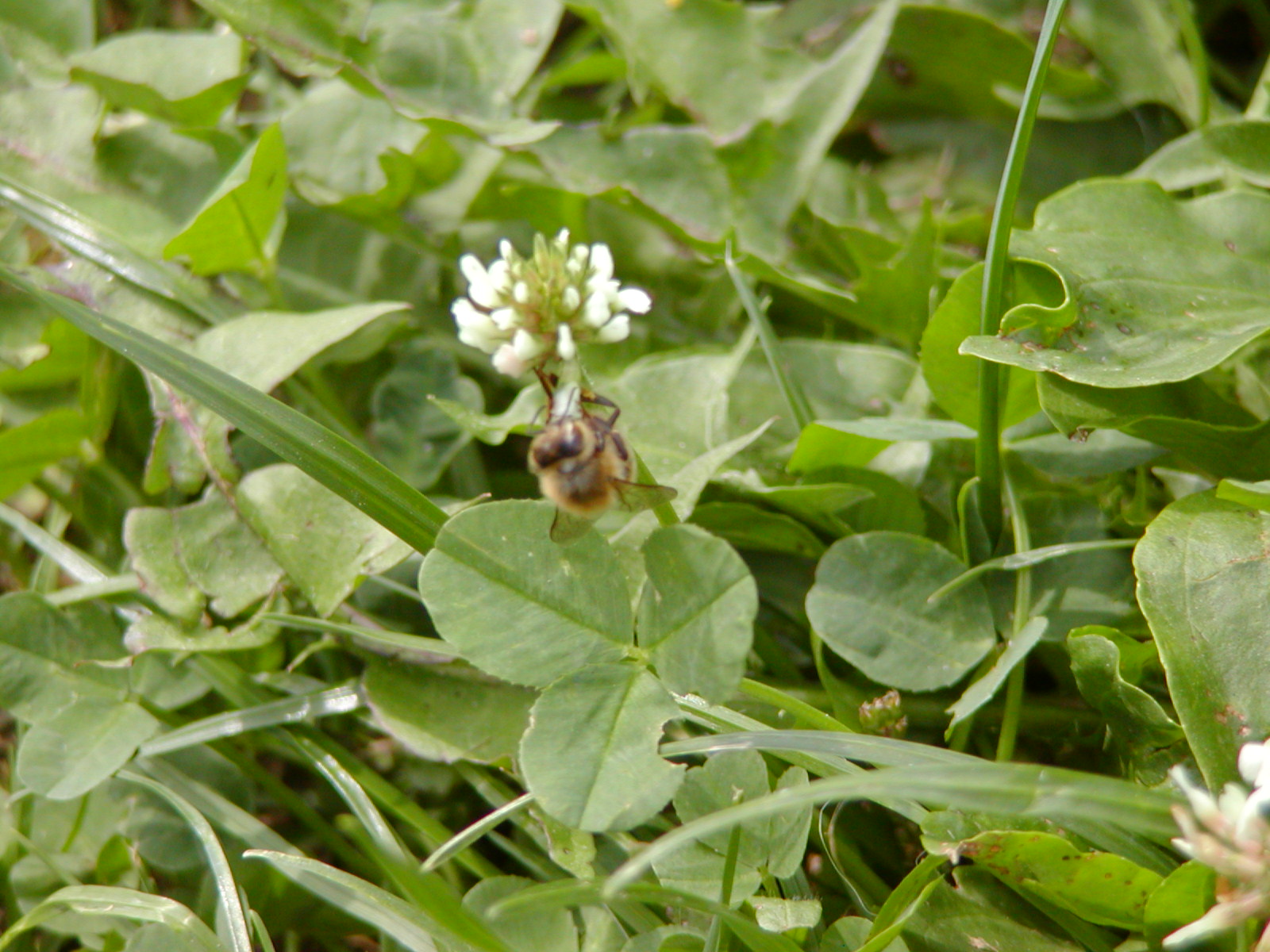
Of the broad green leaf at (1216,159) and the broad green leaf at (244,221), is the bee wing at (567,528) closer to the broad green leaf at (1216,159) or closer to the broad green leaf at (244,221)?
the broad green leaf at (244,221)

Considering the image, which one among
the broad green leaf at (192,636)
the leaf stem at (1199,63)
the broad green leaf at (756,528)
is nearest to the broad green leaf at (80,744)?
the broad green leaf at (192,636)

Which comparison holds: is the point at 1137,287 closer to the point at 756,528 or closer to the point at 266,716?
the point at 756,528

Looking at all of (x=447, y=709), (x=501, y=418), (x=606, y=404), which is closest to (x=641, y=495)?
(x=606, y=404)

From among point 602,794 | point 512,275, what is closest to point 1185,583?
point 602,794

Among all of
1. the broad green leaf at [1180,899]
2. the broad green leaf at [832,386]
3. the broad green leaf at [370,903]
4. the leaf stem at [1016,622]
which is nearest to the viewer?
the broad green leaf at [1180,899]

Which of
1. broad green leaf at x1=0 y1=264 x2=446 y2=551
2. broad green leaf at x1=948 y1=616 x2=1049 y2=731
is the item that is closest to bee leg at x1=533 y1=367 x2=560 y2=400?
broad green leaf at x1=0 y1=264 x2=446 y2=551

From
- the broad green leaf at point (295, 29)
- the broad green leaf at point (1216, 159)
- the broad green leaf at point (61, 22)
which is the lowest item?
the broad green leaf at point (61, 22)

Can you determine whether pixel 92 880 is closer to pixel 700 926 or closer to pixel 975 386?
pixel 700 926
